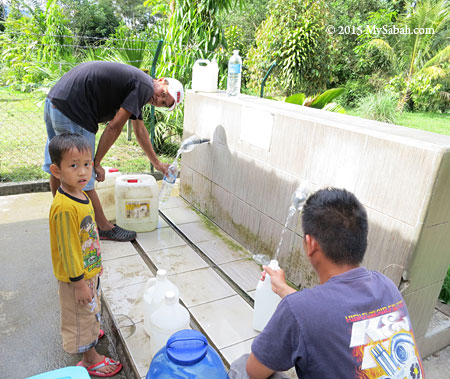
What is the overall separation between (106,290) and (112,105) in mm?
1535

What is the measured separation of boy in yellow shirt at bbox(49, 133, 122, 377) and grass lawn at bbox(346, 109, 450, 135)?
957 cm

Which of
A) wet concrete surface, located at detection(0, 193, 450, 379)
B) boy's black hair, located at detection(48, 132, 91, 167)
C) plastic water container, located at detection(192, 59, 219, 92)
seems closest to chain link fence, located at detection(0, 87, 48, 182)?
wet concrete surface, located at detection(0, 193, 450, 379)

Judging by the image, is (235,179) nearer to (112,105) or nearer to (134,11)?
(112,105)

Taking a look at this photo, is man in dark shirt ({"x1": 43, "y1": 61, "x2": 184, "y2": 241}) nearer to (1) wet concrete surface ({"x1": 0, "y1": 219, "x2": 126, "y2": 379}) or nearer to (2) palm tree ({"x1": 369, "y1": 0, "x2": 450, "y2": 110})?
(1) wet concrete surface ({"x1": 0, "y1": 219, "x2": 126, "y2": 379})

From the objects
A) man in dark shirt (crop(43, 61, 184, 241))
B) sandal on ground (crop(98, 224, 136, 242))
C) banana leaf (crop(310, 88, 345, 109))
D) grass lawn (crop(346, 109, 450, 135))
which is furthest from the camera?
grass lawn (crop(346, 109, 450, 135))

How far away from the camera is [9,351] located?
2.20 m

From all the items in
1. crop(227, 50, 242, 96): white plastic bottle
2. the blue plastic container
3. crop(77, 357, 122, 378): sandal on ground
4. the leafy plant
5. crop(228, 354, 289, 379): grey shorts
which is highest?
crop(227, 50, 242, 96): white plastic bottle

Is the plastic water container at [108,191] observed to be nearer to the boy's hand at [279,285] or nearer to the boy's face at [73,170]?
the boy's face at [73,170]

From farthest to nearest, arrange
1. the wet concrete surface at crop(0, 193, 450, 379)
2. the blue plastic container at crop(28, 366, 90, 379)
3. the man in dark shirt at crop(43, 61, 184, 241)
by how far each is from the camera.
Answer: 1. the man in dark shirt at crop(43, 61, 184, 241)
2. the wet concrete surface at crop(0, 193, 450, 379)
3. the blue plastic container at crop(28, 366, 90, 379)

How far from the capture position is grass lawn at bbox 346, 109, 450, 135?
1065 cm

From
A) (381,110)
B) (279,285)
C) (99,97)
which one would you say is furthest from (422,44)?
(279,285)

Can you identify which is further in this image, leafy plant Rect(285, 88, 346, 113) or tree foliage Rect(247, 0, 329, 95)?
tree foliage Rect(247, 0, 329, 95)

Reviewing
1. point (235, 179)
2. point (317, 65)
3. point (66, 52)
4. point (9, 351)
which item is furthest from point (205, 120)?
point (317, 65)

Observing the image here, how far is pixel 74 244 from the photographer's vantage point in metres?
1.72
